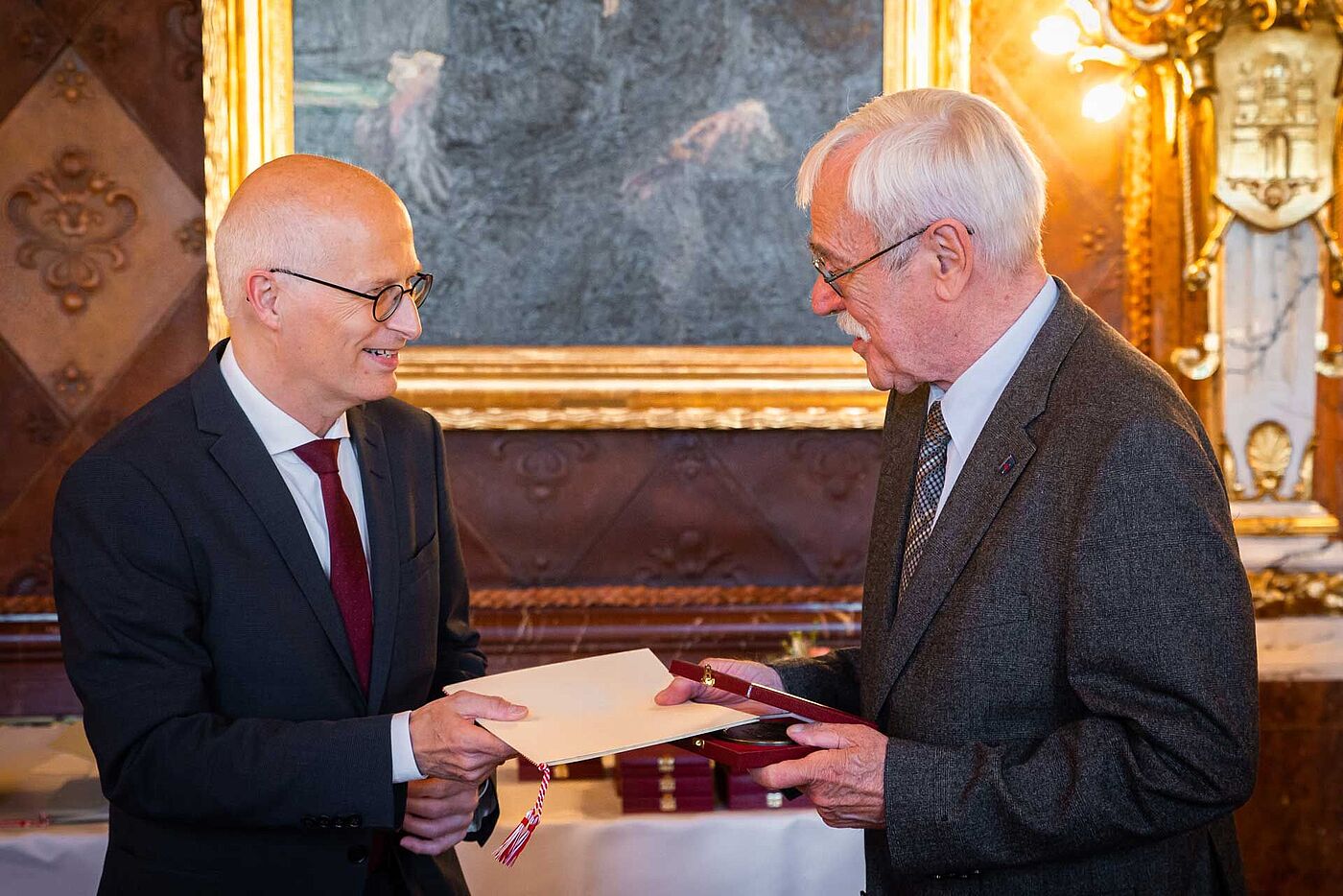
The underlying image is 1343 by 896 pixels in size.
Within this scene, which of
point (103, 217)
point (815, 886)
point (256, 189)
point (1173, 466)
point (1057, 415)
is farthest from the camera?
point (103, 217)

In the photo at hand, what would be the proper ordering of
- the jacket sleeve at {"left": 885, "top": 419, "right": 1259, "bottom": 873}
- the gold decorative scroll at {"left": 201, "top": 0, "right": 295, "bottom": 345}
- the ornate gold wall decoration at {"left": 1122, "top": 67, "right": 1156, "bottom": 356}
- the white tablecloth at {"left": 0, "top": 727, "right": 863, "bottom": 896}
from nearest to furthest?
the jacket sleeve at {"left": 885, "top": 419, "right": 1259, "bottom": 873} → the white tablecloth at {"left": 0, "top": 727, "right": 863, "bottom": 896} → the gold decorative scroll at {"left": 201, "top": 0, "right": 295, "bottom": 345} → the ornate gold wall decoration at {"left": 1122, "top": 67, "right": 1156, "bottom": 356}

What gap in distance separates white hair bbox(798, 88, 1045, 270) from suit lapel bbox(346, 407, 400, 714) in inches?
42.8

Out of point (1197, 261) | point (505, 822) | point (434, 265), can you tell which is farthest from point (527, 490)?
point (1197, 261)

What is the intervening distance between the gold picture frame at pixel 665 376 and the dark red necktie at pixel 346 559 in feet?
4.60

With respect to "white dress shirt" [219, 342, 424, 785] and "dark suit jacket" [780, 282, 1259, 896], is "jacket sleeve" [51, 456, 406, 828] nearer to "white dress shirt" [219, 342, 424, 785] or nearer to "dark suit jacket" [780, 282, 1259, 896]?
"white dress shirt" [219, 342, 424, 785]

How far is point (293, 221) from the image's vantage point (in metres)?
2.23

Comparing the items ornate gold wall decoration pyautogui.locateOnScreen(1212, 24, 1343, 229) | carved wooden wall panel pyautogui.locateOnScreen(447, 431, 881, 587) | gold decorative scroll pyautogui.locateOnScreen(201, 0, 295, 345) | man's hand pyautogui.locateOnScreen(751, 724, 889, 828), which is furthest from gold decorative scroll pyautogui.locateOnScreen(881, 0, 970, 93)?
man's hand pyautogui.locateOnScreen(751, 724, 889, 828)

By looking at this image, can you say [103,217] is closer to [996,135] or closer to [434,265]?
[434,265]

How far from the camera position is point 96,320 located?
3650 mm

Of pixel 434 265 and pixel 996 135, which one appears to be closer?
pixel 996 135

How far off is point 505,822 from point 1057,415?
6.08ft

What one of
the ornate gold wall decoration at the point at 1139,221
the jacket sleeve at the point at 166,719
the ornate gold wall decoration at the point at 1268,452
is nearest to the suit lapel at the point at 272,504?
the jacket sleeve at the point at 166,719

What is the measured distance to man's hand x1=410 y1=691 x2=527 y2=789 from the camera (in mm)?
1978

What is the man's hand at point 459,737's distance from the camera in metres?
1.98
